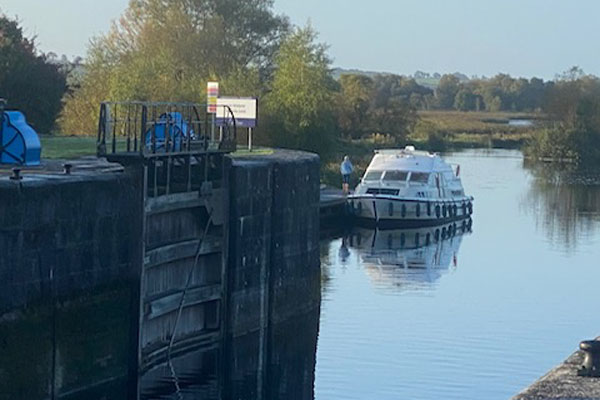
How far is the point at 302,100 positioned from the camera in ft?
170

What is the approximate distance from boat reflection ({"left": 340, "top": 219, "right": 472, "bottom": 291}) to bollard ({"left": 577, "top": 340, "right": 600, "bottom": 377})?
59.8 feet

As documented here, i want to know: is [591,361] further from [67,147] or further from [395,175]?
[395,175]

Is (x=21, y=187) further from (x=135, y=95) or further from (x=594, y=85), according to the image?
(x=594, y=85)

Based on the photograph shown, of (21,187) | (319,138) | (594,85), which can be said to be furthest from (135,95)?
(594,85)

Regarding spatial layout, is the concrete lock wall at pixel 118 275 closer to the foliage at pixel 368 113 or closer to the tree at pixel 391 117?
the foliage at pixel 368 113

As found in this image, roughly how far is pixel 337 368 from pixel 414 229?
902 inches

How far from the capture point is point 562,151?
8469 centimetres

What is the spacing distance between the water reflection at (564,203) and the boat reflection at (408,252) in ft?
10.1

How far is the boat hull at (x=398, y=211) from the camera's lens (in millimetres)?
45344

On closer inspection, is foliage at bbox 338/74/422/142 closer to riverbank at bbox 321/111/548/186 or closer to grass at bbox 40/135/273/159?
riverbank at bbox 321/111/548/186

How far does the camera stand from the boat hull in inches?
1785

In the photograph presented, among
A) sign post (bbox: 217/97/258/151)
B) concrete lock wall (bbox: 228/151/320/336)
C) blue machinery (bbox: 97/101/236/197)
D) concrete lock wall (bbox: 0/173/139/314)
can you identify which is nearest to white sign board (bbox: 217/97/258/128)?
sign post (bbox: 217/97/258/151)

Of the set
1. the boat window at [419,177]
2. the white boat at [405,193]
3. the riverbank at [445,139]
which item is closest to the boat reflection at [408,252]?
the white boat at [405,193]

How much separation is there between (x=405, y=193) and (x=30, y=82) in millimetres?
13907
